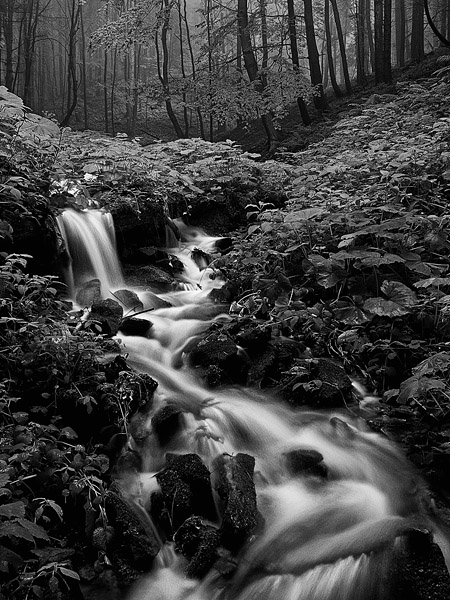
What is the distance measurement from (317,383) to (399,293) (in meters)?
1.18

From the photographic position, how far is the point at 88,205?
6.43 meters

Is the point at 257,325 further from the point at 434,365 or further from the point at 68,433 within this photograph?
the point at 68,433

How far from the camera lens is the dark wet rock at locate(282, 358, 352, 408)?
3885 millimetres

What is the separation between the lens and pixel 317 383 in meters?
3.91

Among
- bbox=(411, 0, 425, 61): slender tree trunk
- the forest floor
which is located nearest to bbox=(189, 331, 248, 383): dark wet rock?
the forest floor

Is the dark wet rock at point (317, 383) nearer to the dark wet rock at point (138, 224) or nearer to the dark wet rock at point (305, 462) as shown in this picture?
the dark wet rock at point (305, 462)

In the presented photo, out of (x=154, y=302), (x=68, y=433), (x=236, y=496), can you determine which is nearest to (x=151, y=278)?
(x=154, y=302)

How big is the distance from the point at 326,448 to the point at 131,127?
72.5ft

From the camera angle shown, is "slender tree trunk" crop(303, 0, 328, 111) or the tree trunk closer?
"slender tree trunk" crop(303, 0, 328, 111)

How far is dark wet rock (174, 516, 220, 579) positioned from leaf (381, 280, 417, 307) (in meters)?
2.56

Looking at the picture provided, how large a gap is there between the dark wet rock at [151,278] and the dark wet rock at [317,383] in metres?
2.53

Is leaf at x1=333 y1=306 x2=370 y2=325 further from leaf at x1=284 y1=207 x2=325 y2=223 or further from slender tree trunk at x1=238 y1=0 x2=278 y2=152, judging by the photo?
slender tree trunk at x1=238 y1=0 x2=278 y2=152

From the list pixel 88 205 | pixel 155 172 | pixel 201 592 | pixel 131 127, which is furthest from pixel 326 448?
pixel 131 127

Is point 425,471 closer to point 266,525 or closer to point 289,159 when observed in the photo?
point 266,525
